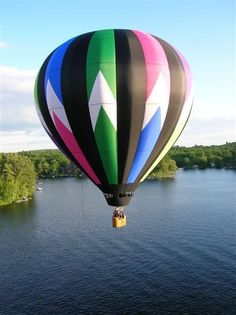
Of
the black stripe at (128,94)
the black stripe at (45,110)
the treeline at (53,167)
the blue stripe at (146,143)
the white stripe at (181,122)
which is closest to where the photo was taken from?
the black stripe at (128,94)

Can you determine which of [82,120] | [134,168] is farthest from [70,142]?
[134,168]

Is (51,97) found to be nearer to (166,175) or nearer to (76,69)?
(76,69)

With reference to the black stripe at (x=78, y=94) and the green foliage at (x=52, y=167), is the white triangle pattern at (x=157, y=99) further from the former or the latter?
the green foliage at (x=52, y=167)

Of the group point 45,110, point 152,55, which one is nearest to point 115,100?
point 152,55

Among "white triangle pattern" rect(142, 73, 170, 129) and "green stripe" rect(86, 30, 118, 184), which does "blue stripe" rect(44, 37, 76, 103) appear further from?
"white triangle pattern" rect(142, 73, 170, 129)

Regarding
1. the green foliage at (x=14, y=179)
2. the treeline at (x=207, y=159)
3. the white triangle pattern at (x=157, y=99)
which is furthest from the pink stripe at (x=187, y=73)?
the treeline at (x=207, y=159)

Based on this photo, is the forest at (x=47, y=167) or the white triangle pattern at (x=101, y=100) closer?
the white triangle pattern at (x=101, y=100)

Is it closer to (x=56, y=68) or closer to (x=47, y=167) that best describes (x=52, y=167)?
(x=47, y=167)
